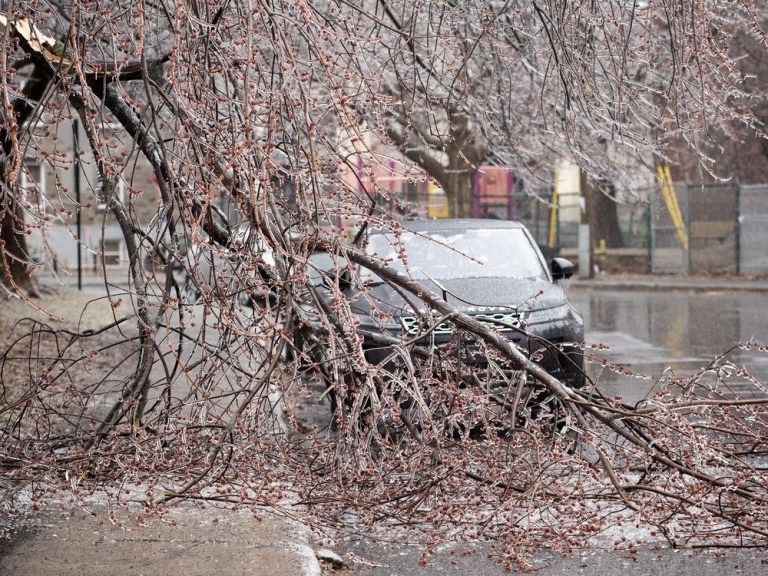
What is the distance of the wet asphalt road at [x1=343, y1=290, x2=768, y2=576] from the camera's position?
18.3 ft

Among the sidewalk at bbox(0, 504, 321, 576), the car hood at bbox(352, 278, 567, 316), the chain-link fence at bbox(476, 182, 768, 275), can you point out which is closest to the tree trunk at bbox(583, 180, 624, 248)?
the chain-link fence at bbox(476, 182, 768, 275)

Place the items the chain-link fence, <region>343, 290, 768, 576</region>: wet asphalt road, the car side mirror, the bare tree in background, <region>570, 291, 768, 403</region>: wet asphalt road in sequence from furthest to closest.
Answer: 1. the chain-link fence
2. <region>570, 291, 768, 403</region>: wet asphalt road
3. the car side mirror
4. <region>343, 290, 768, 576</region>: wet asphalt road
5. the bare tree in background

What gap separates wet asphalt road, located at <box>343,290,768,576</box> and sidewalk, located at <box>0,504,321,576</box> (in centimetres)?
45

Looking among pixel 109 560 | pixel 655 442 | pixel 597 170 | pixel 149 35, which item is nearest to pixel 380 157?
pixel 655 442

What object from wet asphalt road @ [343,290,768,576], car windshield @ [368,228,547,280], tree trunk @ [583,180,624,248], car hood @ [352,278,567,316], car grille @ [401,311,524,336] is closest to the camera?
wet asphalt road @ [343,290,768,576]

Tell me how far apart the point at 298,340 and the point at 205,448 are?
415 cm

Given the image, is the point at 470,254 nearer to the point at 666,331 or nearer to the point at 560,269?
the point at 560,269

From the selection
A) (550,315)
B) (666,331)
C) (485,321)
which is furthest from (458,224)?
(666,331)

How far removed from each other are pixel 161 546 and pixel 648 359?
900 cm

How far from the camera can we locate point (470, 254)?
35.0ft

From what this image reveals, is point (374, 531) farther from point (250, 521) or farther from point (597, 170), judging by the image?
point (597, 170)

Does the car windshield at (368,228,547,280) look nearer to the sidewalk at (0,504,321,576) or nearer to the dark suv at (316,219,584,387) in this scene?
the dark suv at (316,219,584,387)

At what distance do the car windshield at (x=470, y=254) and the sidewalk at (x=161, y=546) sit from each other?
4.61 metres

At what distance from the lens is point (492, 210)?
120 feet
